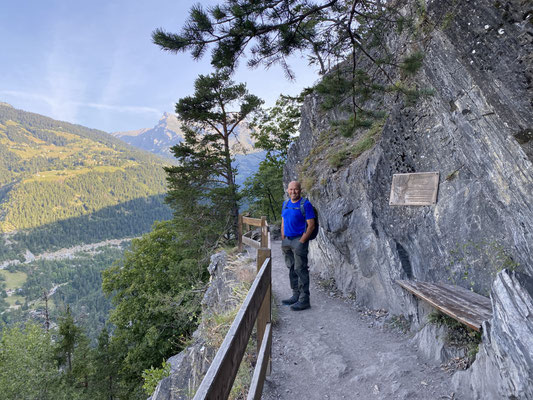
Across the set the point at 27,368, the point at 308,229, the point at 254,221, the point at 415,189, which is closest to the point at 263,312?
the point at 308,229

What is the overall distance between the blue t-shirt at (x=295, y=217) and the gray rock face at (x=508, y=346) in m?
2.82

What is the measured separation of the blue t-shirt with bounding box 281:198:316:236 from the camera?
508 cm

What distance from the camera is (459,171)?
4145 millimetres

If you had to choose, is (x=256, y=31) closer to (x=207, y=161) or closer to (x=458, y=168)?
(x=458, y=168)

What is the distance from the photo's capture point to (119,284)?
847 inches

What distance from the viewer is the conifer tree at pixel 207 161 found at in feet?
52.1

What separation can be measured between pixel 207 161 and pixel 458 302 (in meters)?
14.2

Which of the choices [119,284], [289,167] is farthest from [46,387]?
[289,167]

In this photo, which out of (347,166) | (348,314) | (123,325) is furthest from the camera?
(123,325)

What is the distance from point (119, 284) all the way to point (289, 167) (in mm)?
15998

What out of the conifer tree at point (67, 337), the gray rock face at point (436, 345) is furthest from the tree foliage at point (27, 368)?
the gray rock face at point (436, 345)

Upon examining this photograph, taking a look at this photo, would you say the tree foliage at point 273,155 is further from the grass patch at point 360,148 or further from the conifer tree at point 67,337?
the conifer tree at point 67,337

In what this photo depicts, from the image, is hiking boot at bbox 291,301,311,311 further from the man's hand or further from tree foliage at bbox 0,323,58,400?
tree foliage at bbox 0,323,58,400

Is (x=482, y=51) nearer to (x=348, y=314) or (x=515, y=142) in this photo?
(x=515, y=142)
